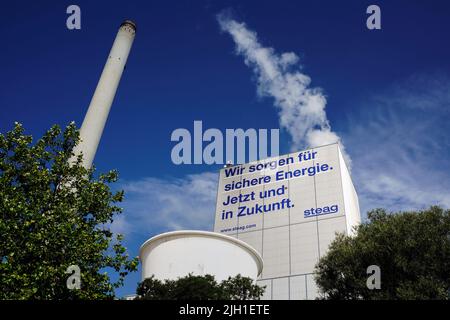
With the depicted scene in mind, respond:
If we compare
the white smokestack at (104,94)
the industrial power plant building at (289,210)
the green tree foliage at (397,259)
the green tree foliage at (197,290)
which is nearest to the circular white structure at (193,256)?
the green tree foliage at (197,290)

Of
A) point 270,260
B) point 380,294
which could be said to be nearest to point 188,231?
point 380,294

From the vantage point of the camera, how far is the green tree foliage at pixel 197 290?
21797mm

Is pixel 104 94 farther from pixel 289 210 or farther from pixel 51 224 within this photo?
pixel 289 210

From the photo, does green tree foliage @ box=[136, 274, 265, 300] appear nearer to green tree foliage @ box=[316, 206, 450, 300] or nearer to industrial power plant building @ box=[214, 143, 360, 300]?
green tree foliage @ box=[316, 206, 450, 300]

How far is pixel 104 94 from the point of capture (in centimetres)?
4306

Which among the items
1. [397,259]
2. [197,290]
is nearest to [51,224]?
[197,290]

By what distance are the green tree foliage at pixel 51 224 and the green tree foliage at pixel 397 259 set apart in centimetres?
1385

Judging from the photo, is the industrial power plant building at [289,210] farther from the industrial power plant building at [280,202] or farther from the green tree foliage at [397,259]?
the green tree foliage at [397,259]

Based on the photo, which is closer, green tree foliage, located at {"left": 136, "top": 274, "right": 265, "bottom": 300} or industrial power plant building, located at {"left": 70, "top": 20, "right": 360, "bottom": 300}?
green tree foliage, located at {"left": 136, "top": 274, "right": 265, "bottom": 300}

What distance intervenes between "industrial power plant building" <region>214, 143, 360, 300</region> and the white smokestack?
31605 millimetres

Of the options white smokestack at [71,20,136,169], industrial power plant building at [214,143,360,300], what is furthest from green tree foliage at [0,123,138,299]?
industrial power plant building at [214,143,360,300]

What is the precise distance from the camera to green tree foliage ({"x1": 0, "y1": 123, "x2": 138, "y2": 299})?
63.6 ft

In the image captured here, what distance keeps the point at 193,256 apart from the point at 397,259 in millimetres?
13286
